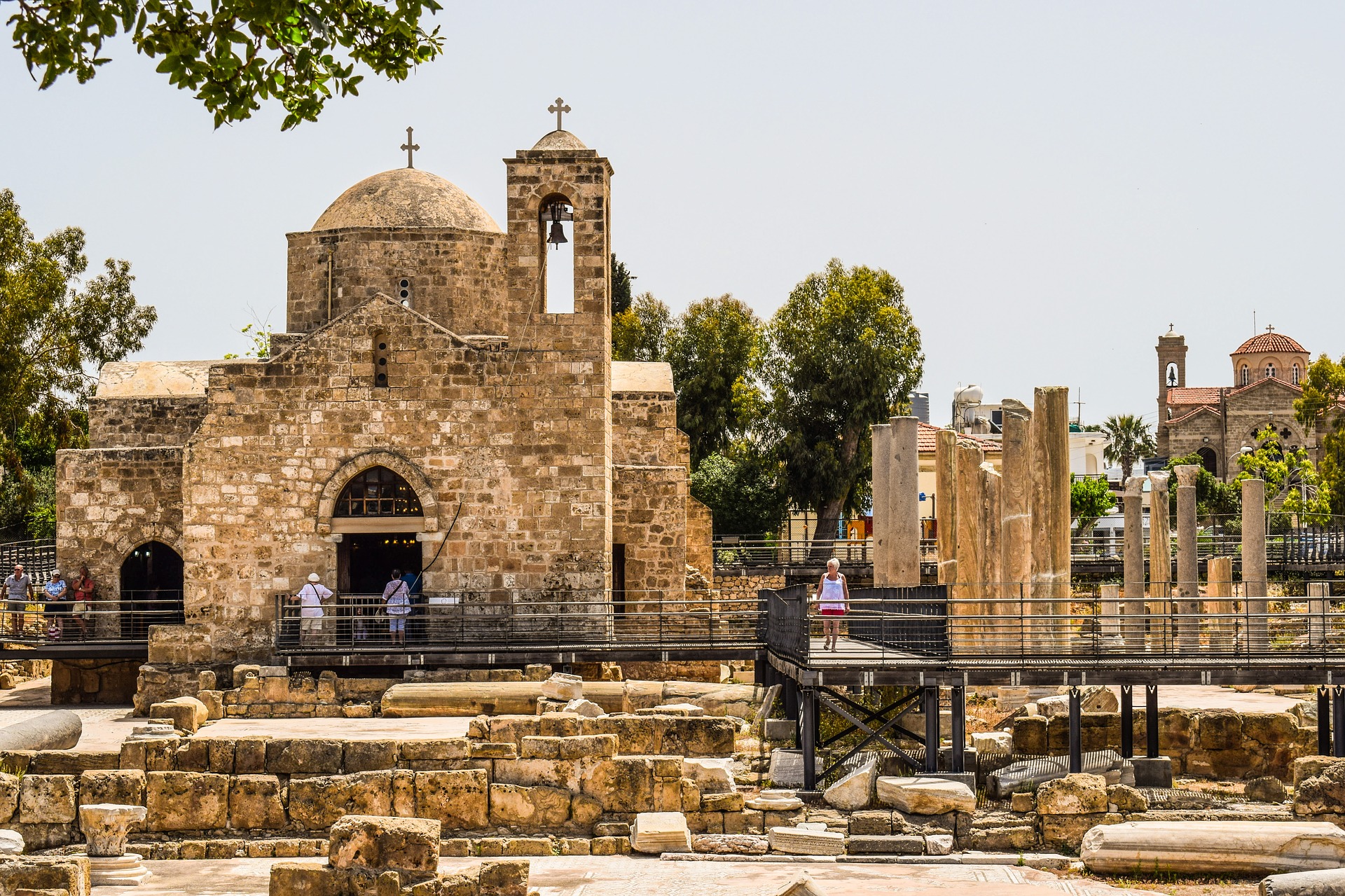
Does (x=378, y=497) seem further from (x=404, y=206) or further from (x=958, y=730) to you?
(x=958, y=730)

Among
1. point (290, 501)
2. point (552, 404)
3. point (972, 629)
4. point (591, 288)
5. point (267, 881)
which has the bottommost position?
point (267, 881)

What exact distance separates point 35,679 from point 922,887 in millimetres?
20455

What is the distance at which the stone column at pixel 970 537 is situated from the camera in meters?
18.2

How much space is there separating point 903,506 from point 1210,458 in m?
48.7

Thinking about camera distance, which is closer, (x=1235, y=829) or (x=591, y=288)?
(x=1235, y=829)

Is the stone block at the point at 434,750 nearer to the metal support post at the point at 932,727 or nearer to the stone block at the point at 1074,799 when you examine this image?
the metal support post at the point at 932,727

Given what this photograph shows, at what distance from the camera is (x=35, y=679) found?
26.8 metres

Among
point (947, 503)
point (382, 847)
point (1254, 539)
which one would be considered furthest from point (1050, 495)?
point (382, 847)

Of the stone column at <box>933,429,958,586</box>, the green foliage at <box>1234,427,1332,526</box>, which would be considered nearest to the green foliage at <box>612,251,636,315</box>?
the green foliage at <box>1234,427,1332,526</box>

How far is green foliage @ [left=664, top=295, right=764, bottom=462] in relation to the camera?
44188mm

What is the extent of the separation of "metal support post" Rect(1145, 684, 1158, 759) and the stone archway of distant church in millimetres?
10572

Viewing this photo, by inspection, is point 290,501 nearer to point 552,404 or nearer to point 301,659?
point 301,659

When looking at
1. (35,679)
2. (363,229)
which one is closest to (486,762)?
(363,229)

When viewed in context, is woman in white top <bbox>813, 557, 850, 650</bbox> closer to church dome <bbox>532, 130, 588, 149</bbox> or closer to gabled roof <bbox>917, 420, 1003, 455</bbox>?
church dome <bbox>532, 130, 588, 149</bbox>
